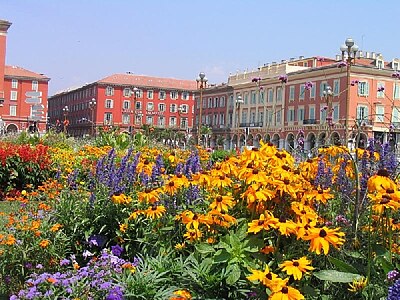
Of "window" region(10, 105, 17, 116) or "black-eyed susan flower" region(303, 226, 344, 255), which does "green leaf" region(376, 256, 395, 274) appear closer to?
"black-eyed susan flower" region(303, 226, 344, 255)

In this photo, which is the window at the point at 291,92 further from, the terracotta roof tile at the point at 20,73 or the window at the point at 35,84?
the window at the point at 35,84

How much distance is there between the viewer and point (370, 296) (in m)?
2.90

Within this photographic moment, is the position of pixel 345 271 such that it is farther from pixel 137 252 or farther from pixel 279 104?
pixel 279 104

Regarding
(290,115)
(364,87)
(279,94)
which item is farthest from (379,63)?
(279,94)

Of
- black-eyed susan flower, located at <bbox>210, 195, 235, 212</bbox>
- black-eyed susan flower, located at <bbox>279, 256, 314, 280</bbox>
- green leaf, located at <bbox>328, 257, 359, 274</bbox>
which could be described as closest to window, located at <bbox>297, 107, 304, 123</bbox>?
black-eyed susan flower, located at <bbox>210, 195, 235, 212</bbox>

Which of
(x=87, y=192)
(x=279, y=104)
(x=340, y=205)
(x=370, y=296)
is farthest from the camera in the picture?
(x=279, y=104)

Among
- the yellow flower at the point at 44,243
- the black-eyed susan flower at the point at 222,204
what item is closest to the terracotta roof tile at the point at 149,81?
the yellow flower at the point at 44,243

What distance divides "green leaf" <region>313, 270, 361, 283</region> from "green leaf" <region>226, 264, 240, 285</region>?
15.3 inches

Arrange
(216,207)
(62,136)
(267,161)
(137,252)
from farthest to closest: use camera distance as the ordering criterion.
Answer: (62,136) → (137,252) → (267,161) → (216,207)

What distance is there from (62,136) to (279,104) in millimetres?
46929

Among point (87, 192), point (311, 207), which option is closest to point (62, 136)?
point (87, 192)

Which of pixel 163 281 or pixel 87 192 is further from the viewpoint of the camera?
pixel 87 192

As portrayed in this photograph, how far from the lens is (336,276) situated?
116 inches

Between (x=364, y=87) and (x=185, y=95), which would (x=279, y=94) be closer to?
(x=364, y=87)
